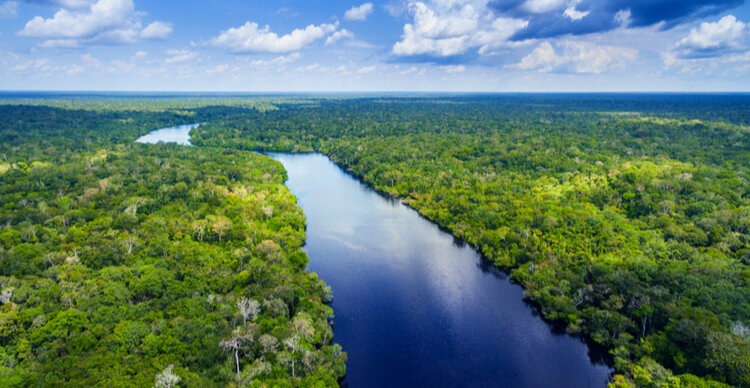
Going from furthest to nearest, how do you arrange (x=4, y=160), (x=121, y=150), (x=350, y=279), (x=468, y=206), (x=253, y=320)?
(x=121, y=150)
(x=4, y=160)
(x=468, y=206)
(x=350, y=279)
(x=253, y=320)

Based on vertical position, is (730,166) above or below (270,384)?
above

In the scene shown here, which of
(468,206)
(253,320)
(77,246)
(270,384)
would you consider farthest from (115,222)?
(468,206)

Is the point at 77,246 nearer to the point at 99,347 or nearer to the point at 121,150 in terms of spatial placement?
the point at 99,347

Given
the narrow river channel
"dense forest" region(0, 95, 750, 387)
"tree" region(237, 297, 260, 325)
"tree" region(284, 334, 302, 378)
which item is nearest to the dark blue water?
the narrow river channel

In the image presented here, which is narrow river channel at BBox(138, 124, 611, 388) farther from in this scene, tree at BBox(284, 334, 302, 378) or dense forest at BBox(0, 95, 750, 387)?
tree at BBox(284, 334, 302, 378)

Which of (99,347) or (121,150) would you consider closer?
(99,347)

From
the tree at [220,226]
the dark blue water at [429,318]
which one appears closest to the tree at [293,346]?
the dark blue water at [429,318]

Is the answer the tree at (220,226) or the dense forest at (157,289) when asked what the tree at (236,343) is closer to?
the dense forest at (157,289)
